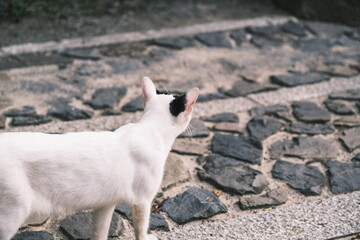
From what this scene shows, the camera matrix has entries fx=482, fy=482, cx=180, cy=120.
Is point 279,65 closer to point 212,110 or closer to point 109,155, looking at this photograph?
point 212,110

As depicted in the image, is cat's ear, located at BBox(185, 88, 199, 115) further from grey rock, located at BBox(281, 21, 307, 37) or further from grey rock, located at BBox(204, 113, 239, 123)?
grey rock, located at BBox(281, 21, 307, 37)

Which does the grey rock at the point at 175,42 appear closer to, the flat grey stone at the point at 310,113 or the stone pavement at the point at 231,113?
the stone pavement at the point at 231,113

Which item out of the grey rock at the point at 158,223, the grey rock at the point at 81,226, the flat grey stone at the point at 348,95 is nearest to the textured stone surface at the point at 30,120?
the grey rock at the point at 81,226

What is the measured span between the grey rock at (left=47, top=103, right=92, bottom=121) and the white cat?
1.96m

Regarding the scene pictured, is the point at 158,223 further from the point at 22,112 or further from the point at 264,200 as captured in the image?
the point at 22,112

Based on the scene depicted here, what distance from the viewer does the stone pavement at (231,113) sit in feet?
11.2

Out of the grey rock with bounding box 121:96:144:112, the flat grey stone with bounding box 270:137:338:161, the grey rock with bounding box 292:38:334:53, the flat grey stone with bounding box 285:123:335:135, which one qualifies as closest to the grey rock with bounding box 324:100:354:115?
the flat grey stone with bounding box 285:123:335:135

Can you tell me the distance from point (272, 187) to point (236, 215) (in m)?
0.49

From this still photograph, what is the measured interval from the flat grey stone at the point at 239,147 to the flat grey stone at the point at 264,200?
1.60 ft

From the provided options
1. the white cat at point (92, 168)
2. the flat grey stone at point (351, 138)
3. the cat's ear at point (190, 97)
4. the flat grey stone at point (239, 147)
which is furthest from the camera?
the flat grey stone at point (351, 138)

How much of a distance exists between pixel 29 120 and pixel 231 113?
2.00 m

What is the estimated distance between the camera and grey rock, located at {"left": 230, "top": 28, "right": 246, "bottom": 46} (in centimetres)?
Answer: 675

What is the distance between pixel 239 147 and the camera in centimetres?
438

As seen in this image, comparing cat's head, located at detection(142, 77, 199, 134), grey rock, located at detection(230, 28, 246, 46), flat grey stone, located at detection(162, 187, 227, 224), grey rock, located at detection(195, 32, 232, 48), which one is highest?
cat's head, located at detection(142, 77, 199, 134)
